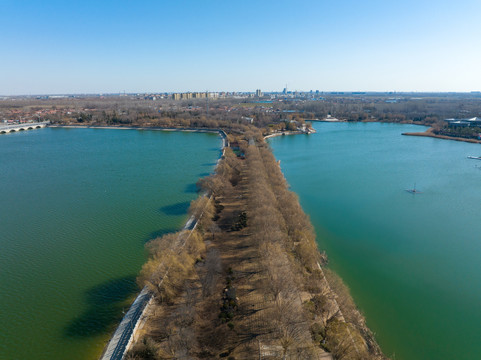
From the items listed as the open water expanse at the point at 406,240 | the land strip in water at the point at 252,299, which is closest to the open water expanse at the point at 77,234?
the land strip in water at the point at 252,299

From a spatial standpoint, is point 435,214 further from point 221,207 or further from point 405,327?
point 221,207

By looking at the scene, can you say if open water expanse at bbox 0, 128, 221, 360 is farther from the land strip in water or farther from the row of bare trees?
the row of bare trees

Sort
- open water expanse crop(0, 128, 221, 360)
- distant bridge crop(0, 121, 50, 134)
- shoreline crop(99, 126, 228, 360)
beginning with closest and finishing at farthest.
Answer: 1. shoreline crop(99, 126, 228, 360)
2. open water expanse crop(0, 128, 221, 360)
3. distant bridge crop(0, 121, 50, 134)

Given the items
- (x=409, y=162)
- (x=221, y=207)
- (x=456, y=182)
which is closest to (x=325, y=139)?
(x=409, y=162)

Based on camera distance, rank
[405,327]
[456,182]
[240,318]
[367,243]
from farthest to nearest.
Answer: [456,182] → [367,243] → [405,327] → [240,318]

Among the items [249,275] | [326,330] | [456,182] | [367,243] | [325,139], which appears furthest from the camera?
[325,139]

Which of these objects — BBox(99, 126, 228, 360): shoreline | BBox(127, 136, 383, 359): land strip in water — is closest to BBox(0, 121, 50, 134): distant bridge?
BBox(127, 136, 383, 359): land strip in water

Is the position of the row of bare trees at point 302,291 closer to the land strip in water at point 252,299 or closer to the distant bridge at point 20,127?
the land strip in water at point 252,299
